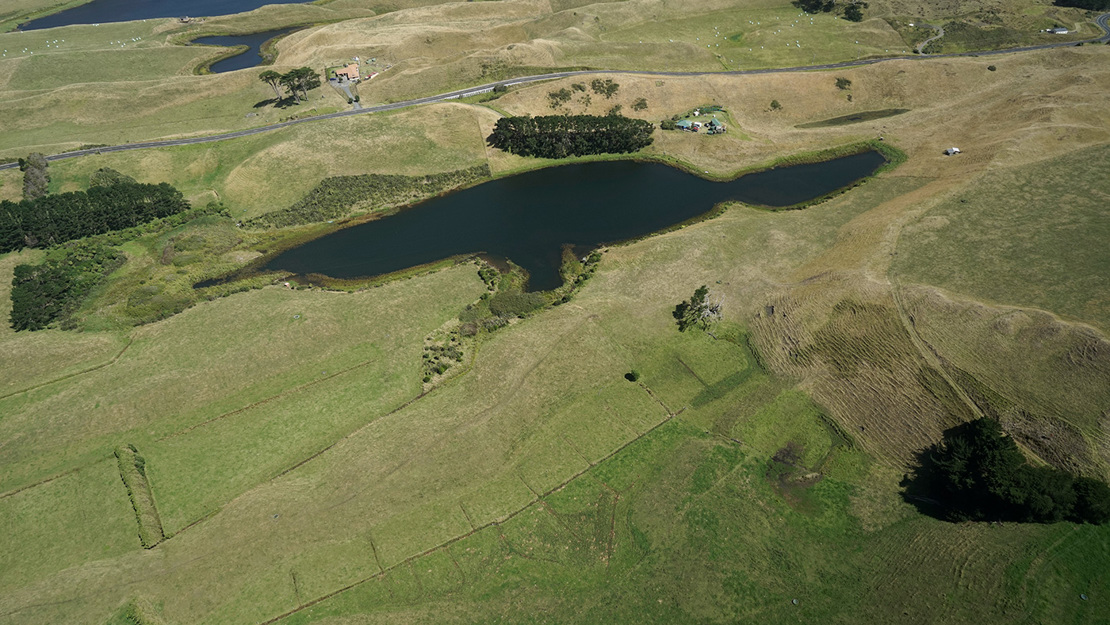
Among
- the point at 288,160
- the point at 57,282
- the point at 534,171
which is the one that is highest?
the point at 288,160

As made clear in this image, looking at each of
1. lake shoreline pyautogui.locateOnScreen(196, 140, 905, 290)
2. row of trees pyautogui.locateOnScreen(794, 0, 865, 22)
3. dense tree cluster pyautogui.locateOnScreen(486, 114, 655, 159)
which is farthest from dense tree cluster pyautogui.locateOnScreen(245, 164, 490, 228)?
row of trees pyautogui.locateOnScreen(794, 0, 865, 22)

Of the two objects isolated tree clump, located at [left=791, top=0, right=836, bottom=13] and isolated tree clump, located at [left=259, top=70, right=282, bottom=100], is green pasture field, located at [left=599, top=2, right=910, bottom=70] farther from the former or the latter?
isolated tree clump, located at [left=259, top=70, right=282, bottom=100]

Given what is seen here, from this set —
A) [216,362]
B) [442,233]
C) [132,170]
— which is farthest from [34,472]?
[132,170]

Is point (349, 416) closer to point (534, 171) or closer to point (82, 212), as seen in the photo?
point (534, 171)

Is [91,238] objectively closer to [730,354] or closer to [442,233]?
[442,233]

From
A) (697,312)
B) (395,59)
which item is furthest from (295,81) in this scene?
(697,312)

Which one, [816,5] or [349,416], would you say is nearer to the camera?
[349,416]

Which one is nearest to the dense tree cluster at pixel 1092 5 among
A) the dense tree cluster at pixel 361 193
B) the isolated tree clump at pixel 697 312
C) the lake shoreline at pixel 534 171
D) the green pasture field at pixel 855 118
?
the green pasture field at pixel 855 118
